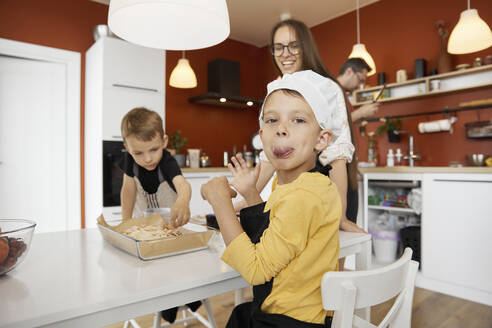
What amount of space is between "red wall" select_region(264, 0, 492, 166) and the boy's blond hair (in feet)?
9.72

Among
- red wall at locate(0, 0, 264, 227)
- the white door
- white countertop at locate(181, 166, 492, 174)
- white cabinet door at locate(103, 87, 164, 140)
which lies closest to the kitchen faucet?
white countertop at locate(181, 166, 492, 174)

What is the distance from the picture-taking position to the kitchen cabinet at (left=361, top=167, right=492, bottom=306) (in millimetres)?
2246

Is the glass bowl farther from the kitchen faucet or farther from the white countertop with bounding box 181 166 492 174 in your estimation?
the kitchen faucet

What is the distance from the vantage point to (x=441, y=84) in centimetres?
324

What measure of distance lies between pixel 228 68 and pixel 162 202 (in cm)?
311

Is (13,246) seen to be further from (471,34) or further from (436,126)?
(436,126)

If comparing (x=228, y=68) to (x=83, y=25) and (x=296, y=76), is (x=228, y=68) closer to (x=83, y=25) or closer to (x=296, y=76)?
(x=83, y=25)

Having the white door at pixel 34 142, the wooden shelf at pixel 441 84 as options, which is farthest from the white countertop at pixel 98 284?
the wooden shelf at pixel 441 84

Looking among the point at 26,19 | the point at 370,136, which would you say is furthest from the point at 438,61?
the point at 26,19

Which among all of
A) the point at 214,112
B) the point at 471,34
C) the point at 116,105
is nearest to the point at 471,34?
the point at 471,34

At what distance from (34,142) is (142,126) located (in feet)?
8.49

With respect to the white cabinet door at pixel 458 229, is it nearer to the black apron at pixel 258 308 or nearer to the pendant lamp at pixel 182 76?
the black apron at pixel 258 308

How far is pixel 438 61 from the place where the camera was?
10.5 ft

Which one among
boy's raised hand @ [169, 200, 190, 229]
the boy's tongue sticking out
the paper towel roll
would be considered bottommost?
boy's raised hand @ [169, 200, 190, 229]
